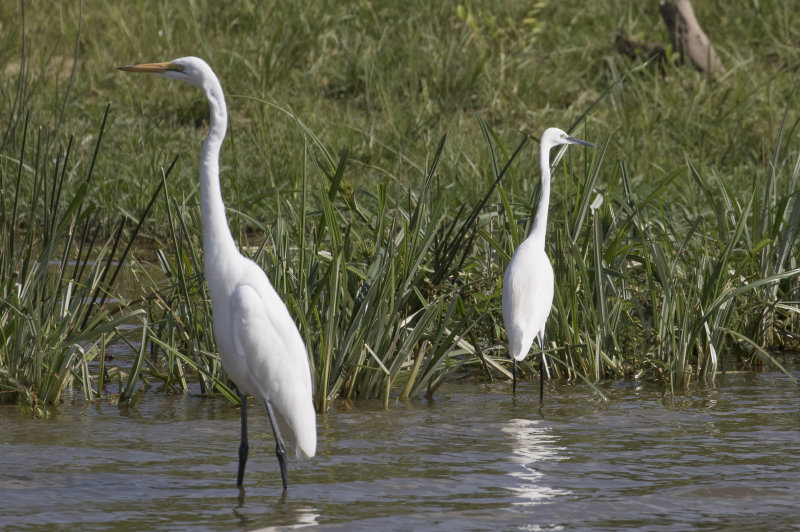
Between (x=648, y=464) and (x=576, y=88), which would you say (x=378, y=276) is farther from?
(x=576, y=88)

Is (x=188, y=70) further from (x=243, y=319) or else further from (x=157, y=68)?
(x=243, y=319)

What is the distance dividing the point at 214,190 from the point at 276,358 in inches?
23.9

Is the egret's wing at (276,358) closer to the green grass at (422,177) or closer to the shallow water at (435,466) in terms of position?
the shallow water at (435,466)

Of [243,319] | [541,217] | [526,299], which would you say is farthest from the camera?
[541,217]

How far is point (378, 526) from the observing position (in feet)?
12.1

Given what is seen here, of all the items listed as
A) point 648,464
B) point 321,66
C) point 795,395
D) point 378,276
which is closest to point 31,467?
point 378,276

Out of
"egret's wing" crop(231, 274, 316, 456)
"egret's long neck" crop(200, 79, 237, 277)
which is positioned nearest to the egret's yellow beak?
"egret's long neck" crop(200, 79, 237, 277)

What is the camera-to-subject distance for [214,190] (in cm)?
383

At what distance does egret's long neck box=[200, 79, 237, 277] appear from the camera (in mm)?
3822

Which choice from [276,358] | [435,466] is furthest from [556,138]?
[276,358]

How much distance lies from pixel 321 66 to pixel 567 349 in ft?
20.3

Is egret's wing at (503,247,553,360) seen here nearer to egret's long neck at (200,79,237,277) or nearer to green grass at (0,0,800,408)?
green grass at (0,0,800,408)

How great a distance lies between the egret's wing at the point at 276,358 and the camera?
3904 millimetres

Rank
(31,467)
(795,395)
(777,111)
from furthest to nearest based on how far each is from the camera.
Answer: (777,111)
(795,395)
(31,467)
